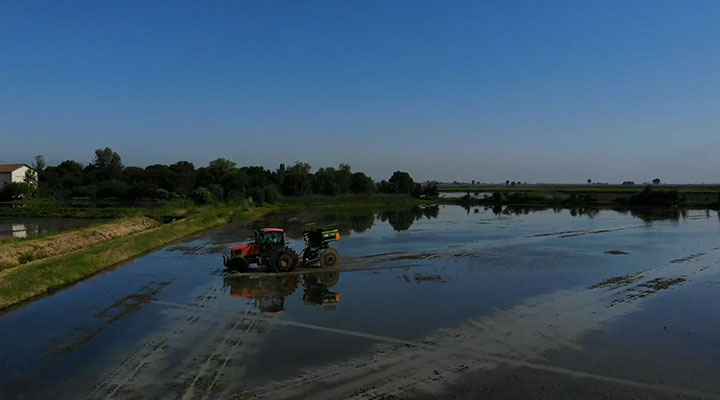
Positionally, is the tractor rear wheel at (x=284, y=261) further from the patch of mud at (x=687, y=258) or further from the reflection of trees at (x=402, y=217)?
the reflection of trees at (x=402, y=217)

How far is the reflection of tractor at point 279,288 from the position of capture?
16.9 m

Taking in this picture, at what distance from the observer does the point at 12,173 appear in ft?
278

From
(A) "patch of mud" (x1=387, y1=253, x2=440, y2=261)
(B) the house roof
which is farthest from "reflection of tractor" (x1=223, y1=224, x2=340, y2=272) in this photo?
(B) the house roof

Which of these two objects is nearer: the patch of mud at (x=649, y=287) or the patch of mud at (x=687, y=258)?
the patch of mud at (x=649, y=287)

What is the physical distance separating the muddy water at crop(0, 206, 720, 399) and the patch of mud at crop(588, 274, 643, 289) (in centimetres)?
8

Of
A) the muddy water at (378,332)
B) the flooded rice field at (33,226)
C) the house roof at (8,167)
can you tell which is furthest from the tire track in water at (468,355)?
the house roof at (8,167)

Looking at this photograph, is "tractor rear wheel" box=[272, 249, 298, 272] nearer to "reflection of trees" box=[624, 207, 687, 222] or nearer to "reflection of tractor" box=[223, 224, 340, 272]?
"reflection of tractor" box=[223, 224, 340, 272]

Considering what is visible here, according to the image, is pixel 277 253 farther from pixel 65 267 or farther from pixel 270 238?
pixel 65 267

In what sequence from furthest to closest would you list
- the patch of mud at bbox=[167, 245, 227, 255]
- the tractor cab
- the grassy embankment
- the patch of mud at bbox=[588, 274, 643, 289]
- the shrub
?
the shrub
the patch of mud at bbox=[167, 245, 227, 255]
the tractor cab
the patch of mud at bbox=[588, 274, 643, 289]
the grassy embankment

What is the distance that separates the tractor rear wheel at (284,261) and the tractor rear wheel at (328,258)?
158cm

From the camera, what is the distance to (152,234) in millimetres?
33188

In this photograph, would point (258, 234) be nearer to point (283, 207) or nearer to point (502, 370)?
point (502, 370)

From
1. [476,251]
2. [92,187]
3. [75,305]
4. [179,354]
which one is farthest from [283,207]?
[179,354]

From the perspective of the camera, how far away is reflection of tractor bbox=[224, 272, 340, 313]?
16.9 metres
